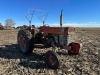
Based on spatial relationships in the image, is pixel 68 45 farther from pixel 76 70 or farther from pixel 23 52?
pixel 23 52

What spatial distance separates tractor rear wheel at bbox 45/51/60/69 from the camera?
6305 mm

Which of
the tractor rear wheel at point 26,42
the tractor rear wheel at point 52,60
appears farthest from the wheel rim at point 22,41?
the tractor rear wheel at point 52,60

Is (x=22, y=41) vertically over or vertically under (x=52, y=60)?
over

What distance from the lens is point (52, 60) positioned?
21.5ft

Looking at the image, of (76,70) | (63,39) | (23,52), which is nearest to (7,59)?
(23,52)

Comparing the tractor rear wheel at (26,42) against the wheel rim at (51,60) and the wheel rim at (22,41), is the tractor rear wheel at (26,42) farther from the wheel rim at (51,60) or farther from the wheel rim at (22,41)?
the wheel rim at (51,60)

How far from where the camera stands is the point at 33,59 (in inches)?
301

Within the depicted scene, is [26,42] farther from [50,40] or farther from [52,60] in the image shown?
[52,60]

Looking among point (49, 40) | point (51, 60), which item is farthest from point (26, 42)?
point (51, 60)

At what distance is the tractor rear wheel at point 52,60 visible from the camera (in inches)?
248

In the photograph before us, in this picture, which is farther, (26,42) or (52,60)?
(26,42)


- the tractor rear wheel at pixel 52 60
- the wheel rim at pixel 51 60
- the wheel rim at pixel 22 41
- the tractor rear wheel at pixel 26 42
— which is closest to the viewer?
the tractor rear wheel at pixel 52 60

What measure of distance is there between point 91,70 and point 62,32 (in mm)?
1968

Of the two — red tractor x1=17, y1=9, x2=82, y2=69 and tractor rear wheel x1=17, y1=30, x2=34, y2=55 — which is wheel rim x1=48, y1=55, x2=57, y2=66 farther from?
tractor rear wheel x1=17, y1=30, x2=34, y2=55
